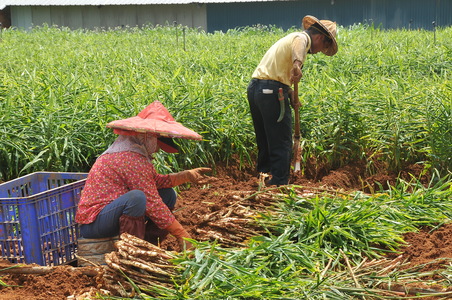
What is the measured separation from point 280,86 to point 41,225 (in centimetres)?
216

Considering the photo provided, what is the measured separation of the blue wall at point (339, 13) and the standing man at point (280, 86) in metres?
16.2

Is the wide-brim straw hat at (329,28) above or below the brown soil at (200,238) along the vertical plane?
above

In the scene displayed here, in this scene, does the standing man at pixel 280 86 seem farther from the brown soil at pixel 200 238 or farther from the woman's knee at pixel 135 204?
the woman's knee at pixel 135 204

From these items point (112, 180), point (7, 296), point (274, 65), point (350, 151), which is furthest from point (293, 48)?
point (7, 296)

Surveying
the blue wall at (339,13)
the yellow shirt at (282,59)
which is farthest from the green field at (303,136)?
the blue wall at (339,13)

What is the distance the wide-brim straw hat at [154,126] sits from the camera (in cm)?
341

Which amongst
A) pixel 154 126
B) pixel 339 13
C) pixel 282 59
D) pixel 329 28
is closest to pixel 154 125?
pixel 154 126

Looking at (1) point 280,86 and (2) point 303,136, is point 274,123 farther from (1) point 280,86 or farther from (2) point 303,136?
(2) point 303,136

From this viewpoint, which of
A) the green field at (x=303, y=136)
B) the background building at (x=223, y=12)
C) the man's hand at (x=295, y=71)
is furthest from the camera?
the background building at (x=223, y=12)

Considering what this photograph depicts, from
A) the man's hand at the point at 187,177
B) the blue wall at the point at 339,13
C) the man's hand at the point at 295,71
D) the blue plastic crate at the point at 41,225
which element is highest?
the blue wall at the point at 339,13

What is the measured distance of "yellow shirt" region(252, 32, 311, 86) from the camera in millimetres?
4719

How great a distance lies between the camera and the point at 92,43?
12.1 m

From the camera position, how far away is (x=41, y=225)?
3469mm

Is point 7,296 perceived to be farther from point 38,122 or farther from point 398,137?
point 398,137
